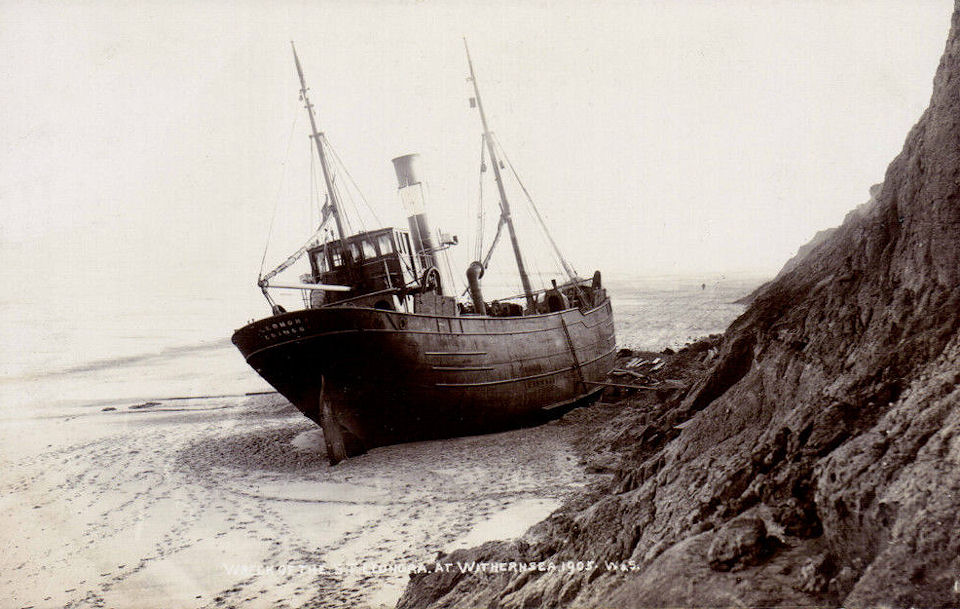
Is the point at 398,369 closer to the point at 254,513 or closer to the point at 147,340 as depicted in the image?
the point at 254,513

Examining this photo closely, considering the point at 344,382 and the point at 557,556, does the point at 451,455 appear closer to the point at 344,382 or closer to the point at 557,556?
the point at 344,382

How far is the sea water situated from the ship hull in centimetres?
1174

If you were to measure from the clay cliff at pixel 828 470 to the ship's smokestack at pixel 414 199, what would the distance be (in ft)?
40.9

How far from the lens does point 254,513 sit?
27.7 feet

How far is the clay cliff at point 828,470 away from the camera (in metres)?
2.30

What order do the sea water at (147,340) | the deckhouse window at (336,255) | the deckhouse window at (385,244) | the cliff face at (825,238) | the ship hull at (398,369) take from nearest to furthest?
1. the cliff face at (825,238)
2. the ship hull at (398,369)
3. the deckhouse window at (385,244)
4. the deckhouse window at (336,255)
5. the sea water at (147,340)

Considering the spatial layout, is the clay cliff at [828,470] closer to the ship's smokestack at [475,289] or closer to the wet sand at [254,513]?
the wet sand at [254,513]

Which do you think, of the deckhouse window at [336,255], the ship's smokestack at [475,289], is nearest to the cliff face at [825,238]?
the ship's smokestack at [475,289]

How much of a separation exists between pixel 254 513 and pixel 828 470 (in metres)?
7.92

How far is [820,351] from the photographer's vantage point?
13.5 ft

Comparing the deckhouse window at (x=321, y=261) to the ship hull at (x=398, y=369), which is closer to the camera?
the ship hull at (x=398, y=369)

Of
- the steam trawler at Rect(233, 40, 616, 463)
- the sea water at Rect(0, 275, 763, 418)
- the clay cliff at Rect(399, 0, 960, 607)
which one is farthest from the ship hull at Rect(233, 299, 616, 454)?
the sea water at Rect(0, 275, 763, 418)

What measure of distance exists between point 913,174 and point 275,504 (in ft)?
28.9

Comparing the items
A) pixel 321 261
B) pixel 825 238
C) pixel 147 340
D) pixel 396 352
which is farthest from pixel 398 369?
pixel 147 340
